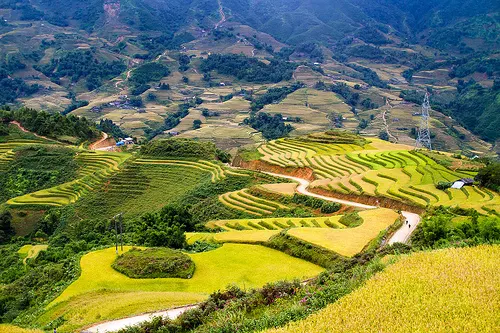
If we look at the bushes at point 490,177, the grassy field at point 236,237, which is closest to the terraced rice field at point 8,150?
the grassy field at point 236,237

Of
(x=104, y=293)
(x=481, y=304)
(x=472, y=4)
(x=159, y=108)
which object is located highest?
(x=472, y=4)

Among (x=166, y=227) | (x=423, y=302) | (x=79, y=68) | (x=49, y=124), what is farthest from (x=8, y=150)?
(x=79, y=68)

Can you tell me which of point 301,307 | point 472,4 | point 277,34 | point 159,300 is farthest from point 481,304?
point 472,4

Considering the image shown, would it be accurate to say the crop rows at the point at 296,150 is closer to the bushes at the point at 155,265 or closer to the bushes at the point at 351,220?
the bushes at the point at 351,220

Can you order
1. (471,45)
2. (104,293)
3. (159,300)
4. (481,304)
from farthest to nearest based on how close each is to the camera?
1. (471,45)
2. (104,293)
3. (159,300)
4. (481,304)

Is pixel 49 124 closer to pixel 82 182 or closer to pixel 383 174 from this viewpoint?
pixel 82 182

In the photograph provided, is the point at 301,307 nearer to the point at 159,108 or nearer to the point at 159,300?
the point at 159,300
